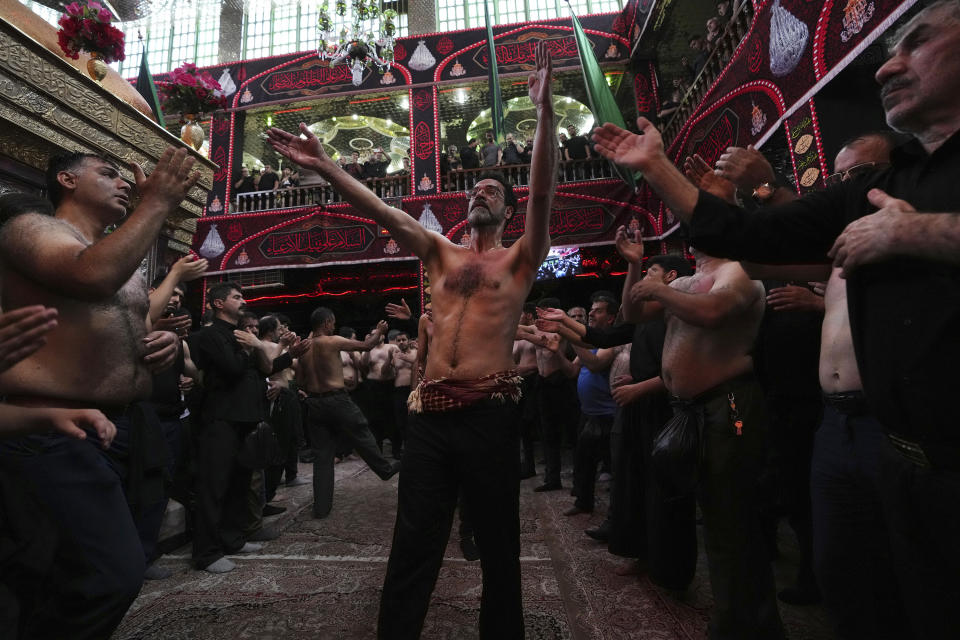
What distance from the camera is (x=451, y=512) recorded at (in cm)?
162

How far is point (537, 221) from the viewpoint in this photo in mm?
1766

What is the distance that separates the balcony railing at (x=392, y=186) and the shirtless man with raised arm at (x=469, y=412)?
28.4 ft

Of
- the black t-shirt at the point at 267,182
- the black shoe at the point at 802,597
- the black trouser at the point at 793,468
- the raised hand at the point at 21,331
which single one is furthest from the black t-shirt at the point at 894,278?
the black t-shirt at the point at 267,182

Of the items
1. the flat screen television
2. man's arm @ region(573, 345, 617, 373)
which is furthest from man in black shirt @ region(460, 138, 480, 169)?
man's arm @ region(573, 345, 617, 373)

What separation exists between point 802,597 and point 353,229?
9596mm

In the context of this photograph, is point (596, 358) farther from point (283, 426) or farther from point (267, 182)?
point (267, 182)

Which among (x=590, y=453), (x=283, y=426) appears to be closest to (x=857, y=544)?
(x=590, y=453)

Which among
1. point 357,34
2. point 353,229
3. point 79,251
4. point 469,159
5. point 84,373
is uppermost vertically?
point 357,34

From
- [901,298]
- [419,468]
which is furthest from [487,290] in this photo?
[901,298]

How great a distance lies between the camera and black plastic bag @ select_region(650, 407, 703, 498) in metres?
1.85

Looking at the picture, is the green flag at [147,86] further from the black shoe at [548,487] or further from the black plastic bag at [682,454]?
the black plastic bag at [682,454]

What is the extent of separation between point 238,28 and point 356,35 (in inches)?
300

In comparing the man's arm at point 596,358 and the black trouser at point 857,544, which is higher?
the man's arm at point 596,358

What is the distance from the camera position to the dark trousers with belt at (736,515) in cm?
167
